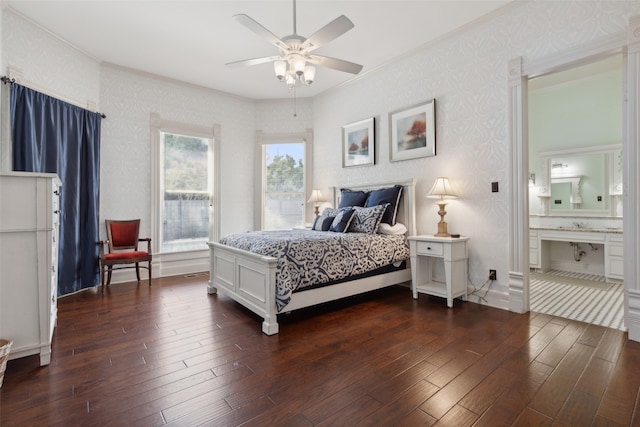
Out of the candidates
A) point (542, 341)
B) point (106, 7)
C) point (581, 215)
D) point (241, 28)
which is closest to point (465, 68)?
point (241, 28)

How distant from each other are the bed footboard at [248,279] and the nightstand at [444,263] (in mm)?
1702

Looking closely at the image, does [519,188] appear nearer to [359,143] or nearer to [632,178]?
[632,178]

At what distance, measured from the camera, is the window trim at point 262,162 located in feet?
18.0

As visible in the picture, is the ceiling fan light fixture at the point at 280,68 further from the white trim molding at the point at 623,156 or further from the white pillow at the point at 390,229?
the white trim molding at the point at 623,156

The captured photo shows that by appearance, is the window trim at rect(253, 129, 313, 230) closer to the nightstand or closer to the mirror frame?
the nightstand

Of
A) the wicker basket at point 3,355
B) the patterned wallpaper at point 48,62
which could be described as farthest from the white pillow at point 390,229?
the patterned wallpaper at point 48,62

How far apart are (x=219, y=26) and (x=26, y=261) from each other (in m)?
2.77

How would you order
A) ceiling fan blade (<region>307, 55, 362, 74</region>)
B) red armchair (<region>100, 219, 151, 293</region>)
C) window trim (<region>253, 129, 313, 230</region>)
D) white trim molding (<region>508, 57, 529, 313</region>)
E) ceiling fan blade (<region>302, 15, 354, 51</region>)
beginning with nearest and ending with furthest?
ceiling fan blade (<region>302, 15, 354, 51</region>), ceiling fan blade (<region>307, 55, 362, 74</region>), white trim molding (<region>508, 57, 529, 313</region>), red armchair (<region>100, 219, 151, 293</region>), window trim (<region>253, 129, 313, 230</region>)

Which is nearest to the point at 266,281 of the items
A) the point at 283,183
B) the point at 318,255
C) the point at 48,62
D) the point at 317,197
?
the point at 318,255

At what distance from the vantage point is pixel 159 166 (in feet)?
15.1

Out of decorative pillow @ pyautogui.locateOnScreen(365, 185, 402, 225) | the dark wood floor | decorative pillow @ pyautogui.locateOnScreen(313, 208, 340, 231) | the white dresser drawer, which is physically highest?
decorative pillow @ pyautogui.locateOnScreen(365, 185, 402, 225)

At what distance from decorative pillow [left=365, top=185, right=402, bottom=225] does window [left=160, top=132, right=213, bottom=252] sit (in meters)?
2.75

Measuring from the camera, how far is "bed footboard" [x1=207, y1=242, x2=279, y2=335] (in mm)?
2518

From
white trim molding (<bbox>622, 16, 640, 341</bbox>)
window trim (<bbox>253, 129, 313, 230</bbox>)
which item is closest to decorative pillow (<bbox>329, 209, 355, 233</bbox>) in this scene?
window trim (<bbox>253, 129, 313, 230</bbox>)
